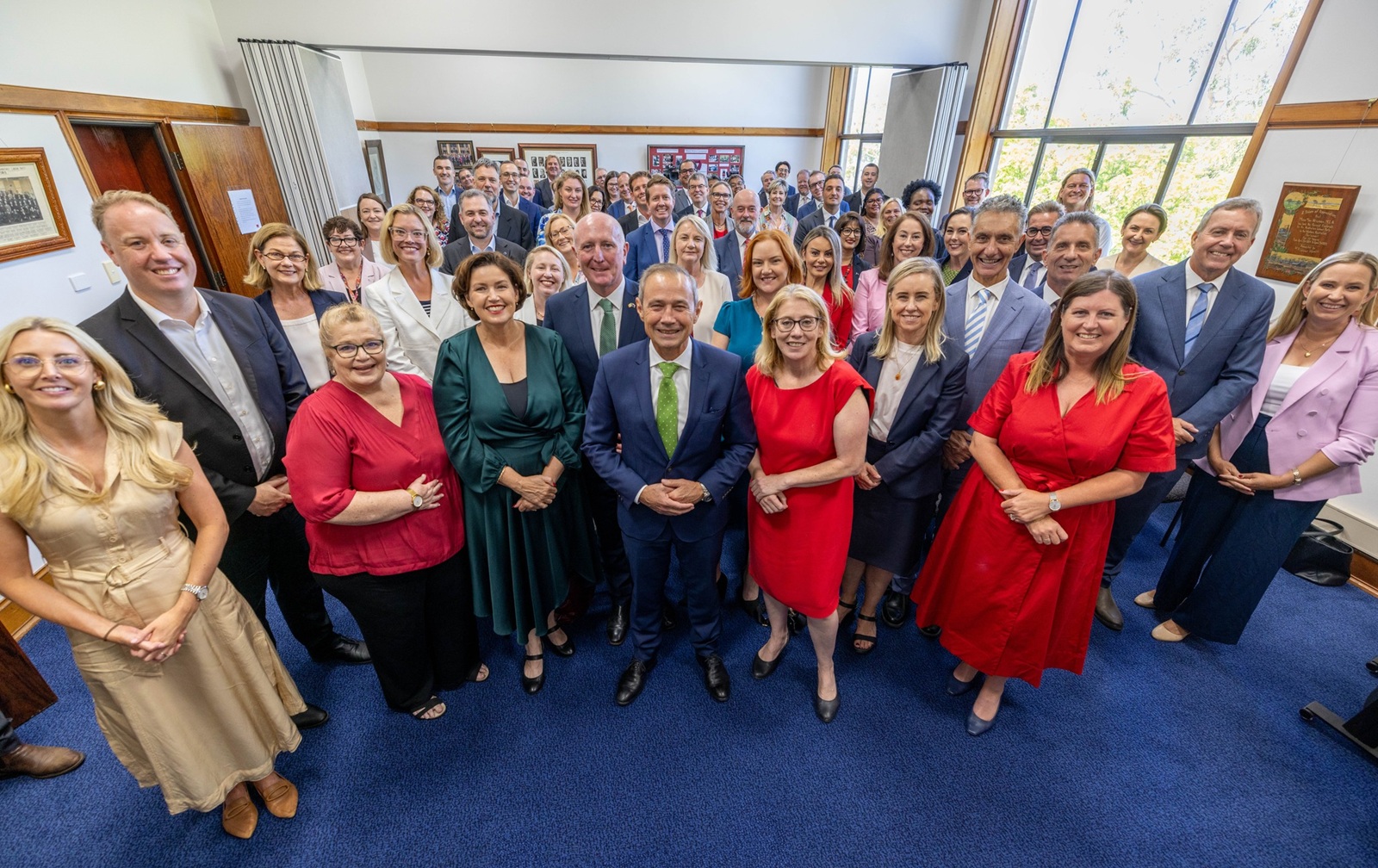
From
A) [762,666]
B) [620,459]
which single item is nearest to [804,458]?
[620,459]

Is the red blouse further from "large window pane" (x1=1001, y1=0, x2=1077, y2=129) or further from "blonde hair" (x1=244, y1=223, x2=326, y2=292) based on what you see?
"large window pane" (x1=1001, y1=0, x2=1077, y2=129)

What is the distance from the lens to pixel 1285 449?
8.18 feet

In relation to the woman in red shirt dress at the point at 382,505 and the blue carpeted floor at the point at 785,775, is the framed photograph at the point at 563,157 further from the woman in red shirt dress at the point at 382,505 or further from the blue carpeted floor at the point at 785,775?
the blue carpeted floor at the point at 785,775

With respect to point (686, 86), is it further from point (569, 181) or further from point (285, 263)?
point (285, 263)

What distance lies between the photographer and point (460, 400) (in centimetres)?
216

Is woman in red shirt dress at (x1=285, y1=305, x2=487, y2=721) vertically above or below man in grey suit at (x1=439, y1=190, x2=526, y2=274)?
below

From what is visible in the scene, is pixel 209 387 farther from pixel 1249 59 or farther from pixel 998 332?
pixel 1249 59

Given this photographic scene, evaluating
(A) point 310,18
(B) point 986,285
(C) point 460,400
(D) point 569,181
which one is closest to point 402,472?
(C) point 460,400

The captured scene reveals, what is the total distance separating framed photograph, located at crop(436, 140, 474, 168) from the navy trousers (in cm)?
1227

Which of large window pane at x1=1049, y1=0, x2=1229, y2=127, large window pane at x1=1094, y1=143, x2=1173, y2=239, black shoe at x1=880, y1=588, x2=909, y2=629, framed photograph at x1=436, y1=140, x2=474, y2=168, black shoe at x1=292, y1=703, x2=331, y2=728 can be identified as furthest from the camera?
framed photograph at x1=436, y1=140, x2=474, y2=168

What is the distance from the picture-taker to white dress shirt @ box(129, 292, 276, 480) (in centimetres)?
202

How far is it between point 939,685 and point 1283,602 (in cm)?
241

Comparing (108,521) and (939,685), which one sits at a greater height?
(108,521)

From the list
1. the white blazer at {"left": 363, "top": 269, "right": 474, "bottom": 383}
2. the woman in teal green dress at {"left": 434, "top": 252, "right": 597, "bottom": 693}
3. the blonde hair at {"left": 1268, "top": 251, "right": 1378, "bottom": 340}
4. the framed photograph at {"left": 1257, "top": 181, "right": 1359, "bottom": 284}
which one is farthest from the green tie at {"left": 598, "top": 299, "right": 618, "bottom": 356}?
the framed photograph at {"left": 1257, "top": 181, "right": 1359, "bottom": 284}
